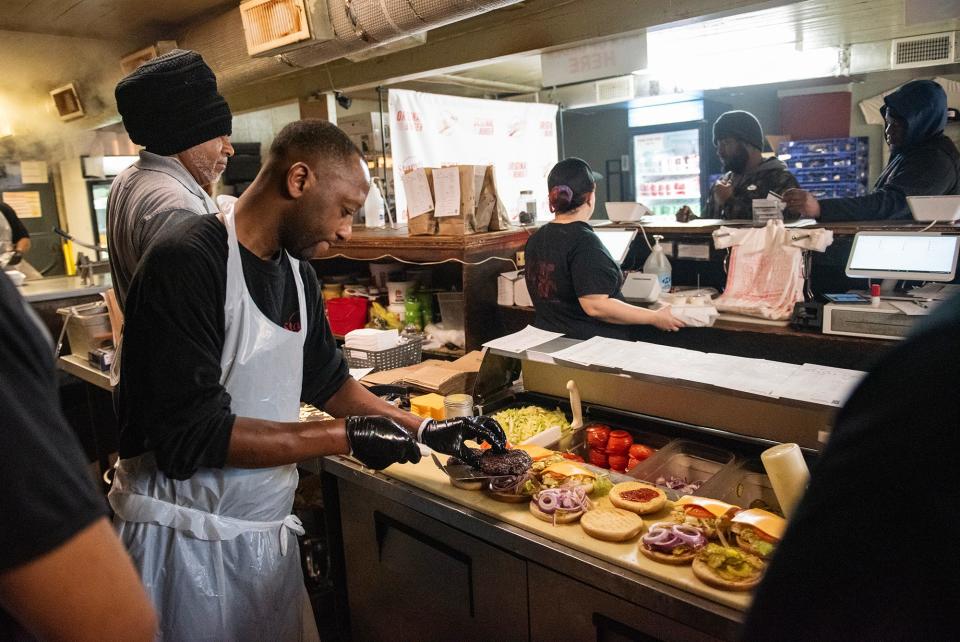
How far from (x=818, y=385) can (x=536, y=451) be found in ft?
2.96

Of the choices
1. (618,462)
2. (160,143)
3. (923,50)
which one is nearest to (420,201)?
(160,143)

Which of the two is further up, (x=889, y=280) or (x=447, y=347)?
(x=889, y=280)

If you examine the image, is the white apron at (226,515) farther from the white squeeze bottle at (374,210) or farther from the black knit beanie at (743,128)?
the black knit beanie at (743,128)

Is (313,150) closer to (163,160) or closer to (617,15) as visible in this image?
(163,160)

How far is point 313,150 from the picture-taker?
5.45ft

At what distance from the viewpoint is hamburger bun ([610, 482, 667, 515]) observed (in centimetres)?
183

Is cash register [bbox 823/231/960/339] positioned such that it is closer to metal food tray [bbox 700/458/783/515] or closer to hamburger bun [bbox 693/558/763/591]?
metal food tray [bbox 700/458/783/515]

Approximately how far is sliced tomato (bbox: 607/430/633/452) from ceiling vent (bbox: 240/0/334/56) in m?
3.13

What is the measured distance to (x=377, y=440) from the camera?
174 centimetres

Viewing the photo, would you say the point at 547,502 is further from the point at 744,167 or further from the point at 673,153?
the point at 673,153

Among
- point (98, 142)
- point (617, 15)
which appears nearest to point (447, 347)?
point (617, 15)

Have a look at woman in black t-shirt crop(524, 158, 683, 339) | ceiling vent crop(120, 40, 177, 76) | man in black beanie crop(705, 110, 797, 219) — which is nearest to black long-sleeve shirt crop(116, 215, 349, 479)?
woman in black t-shirt crop(524, 158, 683, 339)

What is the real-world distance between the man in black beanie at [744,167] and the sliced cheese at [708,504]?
3.30 metres

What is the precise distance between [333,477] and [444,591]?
0.66 meters
